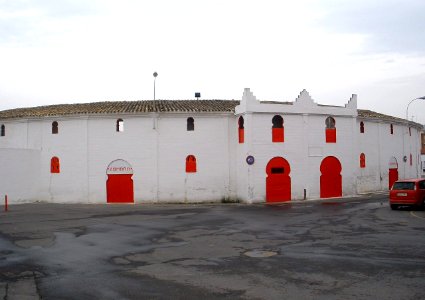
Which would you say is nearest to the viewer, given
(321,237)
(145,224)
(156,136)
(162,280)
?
(162,280)

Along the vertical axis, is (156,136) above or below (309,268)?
above

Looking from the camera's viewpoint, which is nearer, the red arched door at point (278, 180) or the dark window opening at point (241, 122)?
the red arched door at point (278, 180)

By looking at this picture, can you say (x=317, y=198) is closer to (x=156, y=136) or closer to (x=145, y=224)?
(x=156, y=136)

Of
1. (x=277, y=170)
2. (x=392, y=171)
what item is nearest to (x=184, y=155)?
(x=277, y=170)

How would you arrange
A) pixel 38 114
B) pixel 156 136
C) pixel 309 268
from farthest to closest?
pixel 38 114 → pixel 156 136 → pixel 309 268

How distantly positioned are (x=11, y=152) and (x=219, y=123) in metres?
14.2

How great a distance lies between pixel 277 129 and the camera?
2812 centimetres

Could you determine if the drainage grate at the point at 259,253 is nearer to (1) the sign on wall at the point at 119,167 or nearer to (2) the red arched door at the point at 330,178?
(1) the sign on wall at the point at 119,167

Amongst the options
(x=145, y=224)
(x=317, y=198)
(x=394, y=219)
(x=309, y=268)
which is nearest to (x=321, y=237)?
(x=309, y=268)

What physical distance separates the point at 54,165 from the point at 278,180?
15323 mm

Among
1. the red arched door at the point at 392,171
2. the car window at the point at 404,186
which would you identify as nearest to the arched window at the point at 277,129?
the car window at the point at 404,186

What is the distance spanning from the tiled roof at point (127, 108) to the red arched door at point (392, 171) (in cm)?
1506

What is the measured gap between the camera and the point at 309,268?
9641 millimetres

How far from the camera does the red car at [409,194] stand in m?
21.0
